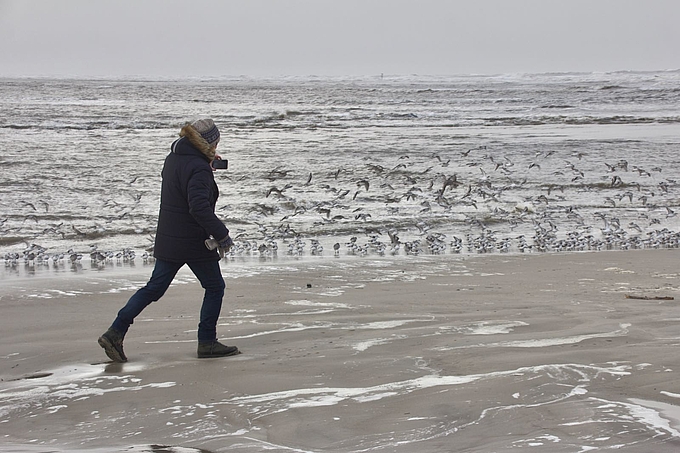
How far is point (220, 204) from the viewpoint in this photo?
47.1 ft

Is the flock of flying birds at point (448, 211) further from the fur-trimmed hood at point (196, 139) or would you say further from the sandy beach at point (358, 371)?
the fur-trimmed hood at point (196, 139)

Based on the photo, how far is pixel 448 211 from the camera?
13.9m

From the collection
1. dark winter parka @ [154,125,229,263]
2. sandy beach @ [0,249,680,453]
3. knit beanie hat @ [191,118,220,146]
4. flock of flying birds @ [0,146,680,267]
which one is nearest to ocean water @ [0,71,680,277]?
flock of flying birds @ [0,146,680,267]

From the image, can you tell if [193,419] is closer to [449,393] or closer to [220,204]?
[449,393]

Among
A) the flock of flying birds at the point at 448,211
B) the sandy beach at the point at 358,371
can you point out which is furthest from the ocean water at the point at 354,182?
the sandy beach at the point at 358,371

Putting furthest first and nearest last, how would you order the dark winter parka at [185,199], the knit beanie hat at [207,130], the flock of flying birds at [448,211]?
the flock of flying birds at [448,211]
the knit beanie hat at [207,130]
the dark winter parka at [185,199]

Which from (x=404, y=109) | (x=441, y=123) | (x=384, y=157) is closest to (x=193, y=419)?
(x=384, y=157)

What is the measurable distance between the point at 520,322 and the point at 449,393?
1902mm

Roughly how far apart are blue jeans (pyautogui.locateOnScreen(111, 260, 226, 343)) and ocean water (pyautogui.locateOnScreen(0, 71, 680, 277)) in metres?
4.57

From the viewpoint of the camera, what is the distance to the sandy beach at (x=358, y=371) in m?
3.21

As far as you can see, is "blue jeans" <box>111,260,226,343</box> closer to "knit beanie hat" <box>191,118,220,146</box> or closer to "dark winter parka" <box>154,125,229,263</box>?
"dark winter parka" <box>154,125,229,263</box>

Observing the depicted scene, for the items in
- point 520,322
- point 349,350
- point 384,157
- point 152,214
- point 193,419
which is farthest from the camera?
point 384,157

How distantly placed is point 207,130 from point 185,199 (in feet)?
1.44

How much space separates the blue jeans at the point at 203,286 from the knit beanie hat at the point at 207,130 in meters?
0.74
